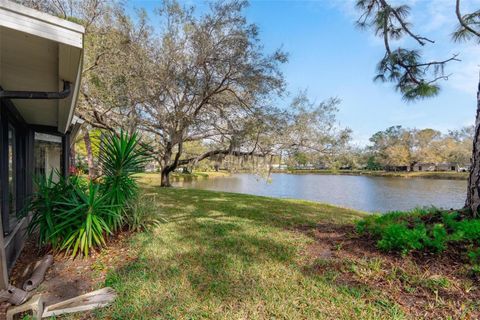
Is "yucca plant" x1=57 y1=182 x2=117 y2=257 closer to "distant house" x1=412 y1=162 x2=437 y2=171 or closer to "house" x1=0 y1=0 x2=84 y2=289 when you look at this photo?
"house" x1=0 y1=0 x2=84 y2=289

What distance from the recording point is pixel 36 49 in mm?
1969

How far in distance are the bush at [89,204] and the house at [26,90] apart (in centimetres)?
40

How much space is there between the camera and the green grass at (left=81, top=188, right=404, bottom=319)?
2010 millimetres

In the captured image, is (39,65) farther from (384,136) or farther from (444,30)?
(384,136)

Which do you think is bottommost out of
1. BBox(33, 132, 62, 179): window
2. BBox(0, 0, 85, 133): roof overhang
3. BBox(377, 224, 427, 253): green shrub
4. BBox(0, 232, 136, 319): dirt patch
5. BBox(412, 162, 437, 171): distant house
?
BBox(0, 232, 136, 319): dirt patch

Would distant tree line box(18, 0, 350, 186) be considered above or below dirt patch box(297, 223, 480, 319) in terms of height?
above

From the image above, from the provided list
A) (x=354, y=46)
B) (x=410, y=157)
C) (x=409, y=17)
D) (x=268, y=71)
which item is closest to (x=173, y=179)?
(x=268, y=71)

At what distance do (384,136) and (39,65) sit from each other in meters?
50.2

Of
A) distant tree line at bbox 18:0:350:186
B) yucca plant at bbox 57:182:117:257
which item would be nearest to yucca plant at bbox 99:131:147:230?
yucca plant at bbox 57:182:117:257

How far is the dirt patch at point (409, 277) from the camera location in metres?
1.97

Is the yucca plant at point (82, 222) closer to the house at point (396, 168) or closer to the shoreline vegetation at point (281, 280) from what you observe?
the shoreline vegetation at point (281, 280)

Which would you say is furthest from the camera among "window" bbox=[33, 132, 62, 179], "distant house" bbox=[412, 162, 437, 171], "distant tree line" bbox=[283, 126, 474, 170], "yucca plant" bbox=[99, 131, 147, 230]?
"distant house" bbox=[412, 162, 437, 171]

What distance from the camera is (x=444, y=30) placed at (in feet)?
13.9

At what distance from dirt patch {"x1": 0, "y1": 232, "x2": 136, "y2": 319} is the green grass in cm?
17
